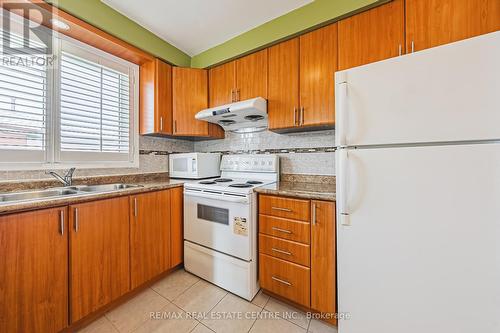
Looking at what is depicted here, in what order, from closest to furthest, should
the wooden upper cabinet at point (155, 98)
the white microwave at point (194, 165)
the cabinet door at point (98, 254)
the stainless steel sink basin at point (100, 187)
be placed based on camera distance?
the cabinet door at point (98, 254) < the stainless steel sink basin at point (100, 187) < the wooden upper cabinet at point (155, 98) < the white microwave at point (194, 165)

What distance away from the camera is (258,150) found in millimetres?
2240

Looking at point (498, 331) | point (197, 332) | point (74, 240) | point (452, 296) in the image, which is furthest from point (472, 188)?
point (74, 240)

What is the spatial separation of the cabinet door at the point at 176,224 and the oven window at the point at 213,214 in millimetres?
266

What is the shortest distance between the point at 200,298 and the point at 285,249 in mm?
845

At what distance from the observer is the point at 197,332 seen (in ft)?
4.14

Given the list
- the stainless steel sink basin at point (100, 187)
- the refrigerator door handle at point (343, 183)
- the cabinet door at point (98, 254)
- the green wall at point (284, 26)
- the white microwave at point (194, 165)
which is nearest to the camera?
the refrigerator door handle at point (343, 183)

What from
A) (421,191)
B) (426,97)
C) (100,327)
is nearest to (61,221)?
(100,327)

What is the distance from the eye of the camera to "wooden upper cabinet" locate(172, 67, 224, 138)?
7.21 feet

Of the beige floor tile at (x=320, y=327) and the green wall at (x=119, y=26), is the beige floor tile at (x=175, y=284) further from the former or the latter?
the green wall at (x=119, y=26)

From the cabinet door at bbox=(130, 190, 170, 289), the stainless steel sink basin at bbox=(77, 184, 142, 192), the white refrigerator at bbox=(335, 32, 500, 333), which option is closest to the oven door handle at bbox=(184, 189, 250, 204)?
the cabinet door at bbox=(130, 190, 170, 289)

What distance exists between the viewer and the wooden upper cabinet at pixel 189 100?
220cm

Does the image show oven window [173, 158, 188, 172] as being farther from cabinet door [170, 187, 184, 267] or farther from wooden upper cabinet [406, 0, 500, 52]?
wooden upper cabinet [406, 0, 500, 52]

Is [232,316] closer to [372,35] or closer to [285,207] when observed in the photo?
[285,207]

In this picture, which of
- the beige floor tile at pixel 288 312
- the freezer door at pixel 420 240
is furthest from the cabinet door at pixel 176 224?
the freezer door at pixel 420 240
